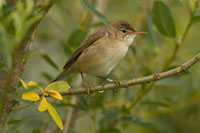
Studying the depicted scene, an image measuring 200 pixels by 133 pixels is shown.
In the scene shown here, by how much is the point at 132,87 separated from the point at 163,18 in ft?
4.54

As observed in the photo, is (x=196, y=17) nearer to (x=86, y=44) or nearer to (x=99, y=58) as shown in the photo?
(x=99, y=58)

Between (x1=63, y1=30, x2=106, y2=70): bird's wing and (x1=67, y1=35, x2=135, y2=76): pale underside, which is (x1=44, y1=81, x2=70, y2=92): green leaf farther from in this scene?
(x1=67, y1=35, x2=135, y2=76): pale underside

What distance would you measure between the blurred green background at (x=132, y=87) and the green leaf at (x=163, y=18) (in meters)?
0.07

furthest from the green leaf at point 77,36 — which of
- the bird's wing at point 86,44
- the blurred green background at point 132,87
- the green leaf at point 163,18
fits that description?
the green leaf at point 163,18

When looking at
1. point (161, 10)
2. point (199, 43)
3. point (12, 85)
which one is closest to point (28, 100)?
point (12, 85)

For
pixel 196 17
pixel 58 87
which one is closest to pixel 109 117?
pixel 196 17

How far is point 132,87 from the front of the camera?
3969mm

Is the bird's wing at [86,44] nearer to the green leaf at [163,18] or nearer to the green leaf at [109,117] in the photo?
the green leaf at [109,117]

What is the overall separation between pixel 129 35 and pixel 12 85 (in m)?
2.23

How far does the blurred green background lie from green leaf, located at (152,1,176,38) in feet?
0.24

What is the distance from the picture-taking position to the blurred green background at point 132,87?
303 cm

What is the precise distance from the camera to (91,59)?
3.54m

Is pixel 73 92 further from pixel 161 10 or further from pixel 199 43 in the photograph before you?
pixel 199 43

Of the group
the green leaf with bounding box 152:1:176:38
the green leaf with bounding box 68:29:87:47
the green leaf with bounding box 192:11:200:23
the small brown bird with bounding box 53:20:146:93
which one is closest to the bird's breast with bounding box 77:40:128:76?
the small brown bird with bounding box 53:20:146:93
